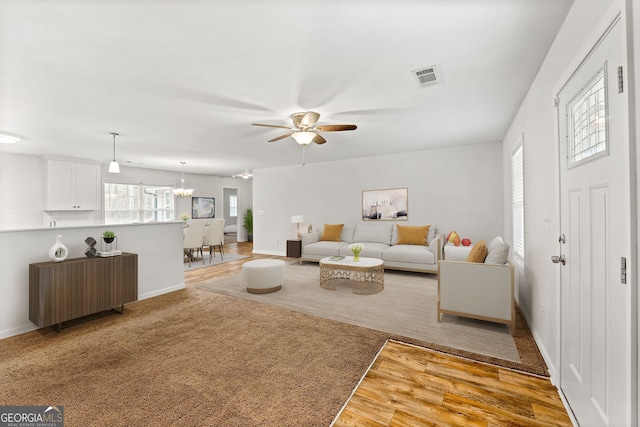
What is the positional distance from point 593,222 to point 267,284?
3659mm

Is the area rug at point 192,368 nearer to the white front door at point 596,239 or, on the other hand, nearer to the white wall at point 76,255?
the white wall at point 76,255

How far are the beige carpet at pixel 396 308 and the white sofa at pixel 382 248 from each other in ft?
0.87

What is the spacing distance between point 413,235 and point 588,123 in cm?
430

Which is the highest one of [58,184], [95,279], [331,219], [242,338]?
[58,184]

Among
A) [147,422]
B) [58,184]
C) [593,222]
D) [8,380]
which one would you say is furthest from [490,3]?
[58,184]

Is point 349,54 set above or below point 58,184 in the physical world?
above

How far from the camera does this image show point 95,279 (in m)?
3.12

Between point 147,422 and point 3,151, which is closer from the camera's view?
point 147,422

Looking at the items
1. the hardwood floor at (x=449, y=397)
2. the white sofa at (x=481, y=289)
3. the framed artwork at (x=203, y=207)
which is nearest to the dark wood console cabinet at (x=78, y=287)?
the hardwood floor at (x=449, y=397)

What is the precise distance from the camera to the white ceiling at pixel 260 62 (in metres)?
1.74

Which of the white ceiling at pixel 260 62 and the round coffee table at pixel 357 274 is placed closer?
the white ceiling at pixel 260 62

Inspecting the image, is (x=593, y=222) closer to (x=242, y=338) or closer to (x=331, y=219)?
(x=242, y=338)

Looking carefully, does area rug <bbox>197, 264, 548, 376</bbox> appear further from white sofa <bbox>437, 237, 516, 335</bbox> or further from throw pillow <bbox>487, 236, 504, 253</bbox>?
throw pillow <bbox>487, 236, 504, 253</bbox>

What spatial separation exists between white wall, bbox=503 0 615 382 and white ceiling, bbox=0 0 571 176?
0.64 feet
